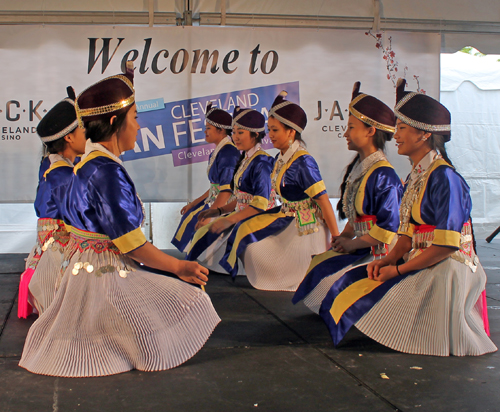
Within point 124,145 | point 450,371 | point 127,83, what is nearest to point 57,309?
point 124,145

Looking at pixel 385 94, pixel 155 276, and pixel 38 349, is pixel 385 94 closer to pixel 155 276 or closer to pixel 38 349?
pixel 155 276

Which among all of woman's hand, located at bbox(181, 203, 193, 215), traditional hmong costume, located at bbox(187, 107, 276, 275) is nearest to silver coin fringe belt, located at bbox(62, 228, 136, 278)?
traditional hmong costume, located at bbox(187, 107, 276, 275)

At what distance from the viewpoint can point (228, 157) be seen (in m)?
4.52

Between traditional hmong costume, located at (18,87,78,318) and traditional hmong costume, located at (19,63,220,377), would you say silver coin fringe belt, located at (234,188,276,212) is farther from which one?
traditional hmong costume, located at (19,63,220,377)

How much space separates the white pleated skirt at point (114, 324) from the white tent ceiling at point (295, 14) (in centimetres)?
350

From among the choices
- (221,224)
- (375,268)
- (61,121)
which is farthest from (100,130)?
(221,224)

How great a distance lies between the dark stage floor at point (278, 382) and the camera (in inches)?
69.1

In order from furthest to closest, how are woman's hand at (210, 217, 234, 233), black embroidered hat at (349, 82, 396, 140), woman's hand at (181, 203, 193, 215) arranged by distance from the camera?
woman's hand at (181, 203, 193, 215), woman's hand at (210, 217, 234, 233), black embroidered hat at (349, 82, 396, 140)

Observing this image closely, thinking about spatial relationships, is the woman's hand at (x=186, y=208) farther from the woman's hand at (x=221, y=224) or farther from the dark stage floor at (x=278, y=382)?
the dark stage floor at (x=278, y=382)

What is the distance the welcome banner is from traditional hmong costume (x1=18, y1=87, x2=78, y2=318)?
2229 millimetres

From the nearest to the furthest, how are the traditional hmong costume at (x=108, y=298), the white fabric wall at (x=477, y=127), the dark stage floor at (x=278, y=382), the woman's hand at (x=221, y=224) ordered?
the dark stage floor at (x=278, y=382)
the traditional hmong costume at (x=108, y=298)
the woman's hand at (x=221, y=224)
the white fabric wall at (x=477, y=127)

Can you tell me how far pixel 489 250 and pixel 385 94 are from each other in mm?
1934

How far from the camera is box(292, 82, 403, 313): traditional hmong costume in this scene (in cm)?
269

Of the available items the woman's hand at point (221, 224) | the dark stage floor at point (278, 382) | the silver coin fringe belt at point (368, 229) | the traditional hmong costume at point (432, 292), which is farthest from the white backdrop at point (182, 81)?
the traditional hmong costume at point (432, 292)
